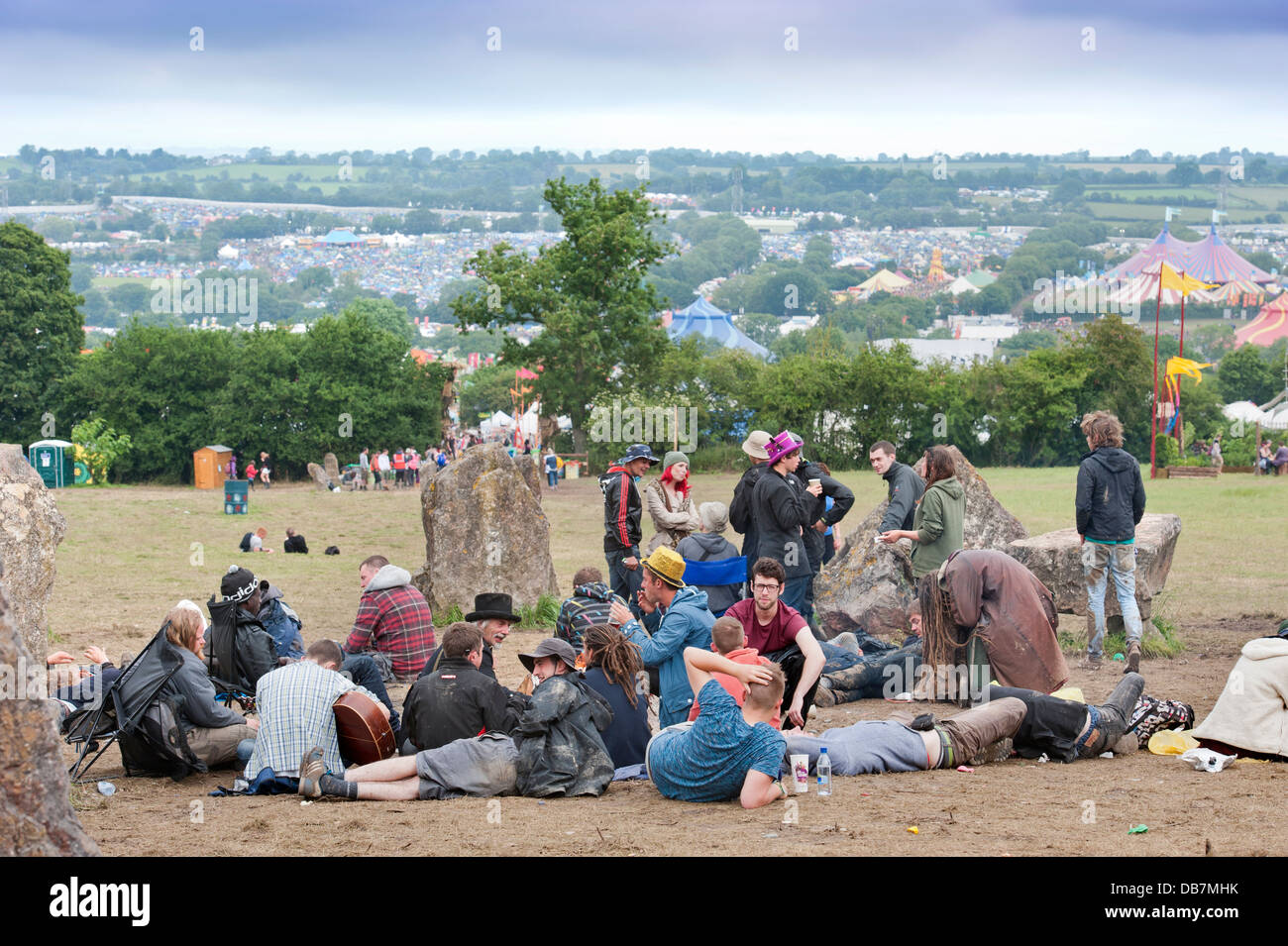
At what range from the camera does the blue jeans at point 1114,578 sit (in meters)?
Result: 11.6

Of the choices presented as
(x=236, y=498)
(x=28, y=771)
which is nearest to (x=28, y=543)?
(x=28, y=771)

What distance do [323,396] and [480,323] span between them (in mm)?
7538

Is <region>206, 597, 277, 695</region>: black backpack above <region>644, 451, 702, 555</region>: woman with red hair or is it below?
below

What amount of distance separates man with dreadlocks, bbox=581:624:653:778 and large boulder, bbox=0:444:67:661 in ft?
16.5

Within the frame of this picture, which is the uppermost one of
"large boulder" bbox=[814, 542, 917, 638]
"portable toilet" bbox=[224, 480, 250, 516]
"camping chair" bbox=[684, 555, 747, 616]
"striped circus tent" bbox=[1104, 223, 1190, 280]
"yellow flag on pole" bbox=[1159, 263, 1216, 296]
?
"striped circus tent" bbox=[1104, 223, 1190, 280]

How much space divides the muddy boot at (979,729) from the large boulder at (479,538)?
7.61 meters

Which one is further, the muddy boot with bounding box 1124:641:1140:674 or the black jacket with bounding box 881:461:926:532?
the black jacket with bounding box 881:461:926:532

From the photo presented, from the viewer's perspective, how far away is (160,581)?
60.0ft

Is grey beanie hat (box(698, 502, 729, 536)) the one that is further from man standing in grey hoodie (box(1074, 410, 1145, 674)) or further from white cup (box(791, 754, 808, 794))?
white cup (box(791, 754, 808, 794))

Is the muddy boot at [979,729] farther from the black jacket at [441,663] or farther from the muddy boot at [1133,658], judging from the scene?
the muddy boot at [1133,658]

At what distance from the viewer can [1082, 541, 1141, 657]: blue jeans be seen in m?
11.6

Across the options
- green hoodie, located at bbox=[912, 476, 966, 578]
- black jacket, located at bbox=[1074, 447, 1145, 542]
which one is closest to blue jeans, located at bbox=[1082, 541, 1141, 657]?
black jacket, located at bbox=[1074, 447, 1145, 542]

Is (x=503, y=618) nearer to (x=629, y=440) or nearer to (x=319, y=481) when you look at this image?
(x=319, y=481)

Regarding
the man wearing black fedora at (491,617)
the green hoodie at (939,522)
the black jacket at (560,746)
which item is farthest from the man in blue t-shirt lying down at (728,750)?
the green hoodie at (939,522)
